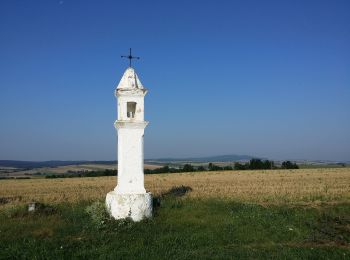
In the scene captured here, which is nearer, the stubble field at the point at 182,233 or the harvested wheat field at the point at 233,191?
the stubble field at the point at 182,233

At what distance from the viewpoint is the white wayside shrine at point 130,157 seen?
1332 cm

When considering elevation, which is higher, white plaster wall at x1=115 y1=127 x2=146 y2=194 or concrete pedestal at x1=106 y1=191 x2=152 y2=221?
white plaster wall at x1=115 y1=127 x2=146 y2=194

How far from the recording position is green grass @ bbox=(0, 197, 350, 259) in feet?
31.1

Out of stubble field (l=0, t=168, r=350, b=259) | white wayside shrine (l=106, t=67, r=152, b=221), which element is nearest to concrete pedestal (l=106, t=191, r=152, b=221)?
white wayside shrine (l=106, t=67, r=152, b=221)

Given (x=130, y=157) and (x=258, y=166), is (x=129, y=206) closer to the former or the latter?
(x=130, y=157)

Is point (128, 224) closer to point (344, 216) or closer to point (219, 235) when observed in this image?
point (219, 235)

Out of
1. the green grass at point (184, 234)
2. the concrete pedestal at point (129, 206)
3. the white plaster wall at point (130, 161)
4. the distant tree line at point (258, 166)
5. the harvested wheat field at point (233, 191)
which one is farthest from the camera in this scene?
the distant tree line at point (258, 166)

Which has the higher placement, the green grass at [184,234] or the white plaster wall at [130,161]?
the white plaster wall at [130,161]

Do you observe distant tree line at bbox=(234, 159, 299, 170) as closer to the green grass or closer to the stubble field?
the stubble field

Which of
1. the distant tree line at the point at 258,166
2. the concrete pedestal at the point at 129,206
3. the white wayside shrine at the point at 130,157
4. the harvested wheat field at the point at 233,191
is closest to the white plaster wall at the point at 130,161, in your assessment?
the white wayside shrine at the point at 130,157

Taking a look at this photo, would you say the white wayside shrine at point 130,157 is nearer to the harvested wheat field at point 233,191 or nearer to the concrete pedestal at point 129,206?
the concrete pedestal at point 129,206

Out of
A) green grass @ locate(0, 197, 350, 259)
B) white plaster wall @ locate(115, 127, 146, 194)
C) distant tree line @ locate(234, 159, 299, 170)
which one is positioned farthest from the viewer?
distant tree line @ locate(234, 159, 299, 170)

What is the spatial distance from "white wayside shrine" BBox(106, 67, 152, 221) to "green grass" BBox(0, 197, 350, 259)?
52 cm

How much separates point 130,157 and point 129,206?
1.64m
